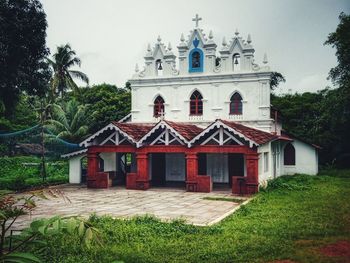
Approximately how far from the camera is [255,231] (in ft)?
34.0

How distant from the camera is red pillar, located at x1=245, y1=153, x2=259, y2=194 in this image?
60.7 feet

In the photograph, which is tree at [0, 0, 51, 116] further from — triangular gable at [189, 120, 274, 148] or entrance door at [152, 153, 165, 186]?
entrance door at [152, 153, 165, 186]

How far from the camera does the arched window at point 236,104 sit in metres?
23.4

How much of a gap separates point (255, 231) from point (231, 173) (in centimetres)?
1236

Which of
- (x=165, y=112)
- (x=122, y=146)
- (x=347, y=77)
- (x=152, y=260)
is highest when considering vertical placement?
(x=347, y=77)

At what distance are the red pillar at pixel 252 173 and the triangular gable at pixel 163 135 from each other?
357 centimetres

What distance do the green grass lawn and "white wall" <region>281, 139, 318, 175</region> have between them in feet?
39.1

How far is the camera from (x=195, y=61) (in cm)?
2422

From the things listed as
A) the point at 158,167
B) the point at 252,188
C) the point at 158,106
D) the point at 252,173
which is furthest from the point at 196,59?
the point at 252,188

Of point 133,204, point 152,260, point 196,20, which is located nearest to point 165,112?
point 196,20

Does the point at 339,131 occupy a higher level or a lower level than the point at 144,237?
higher

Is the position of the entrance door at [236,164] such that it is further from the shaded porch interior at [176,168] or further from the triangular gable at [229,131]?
the triangular gable at [229,131]

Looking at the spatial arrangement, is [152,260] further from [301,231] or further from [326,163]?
[326,163]

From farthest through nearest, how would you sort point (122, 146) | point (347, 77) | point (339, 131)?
point (339, 131)
point (347, 77)
point (122, 146)
